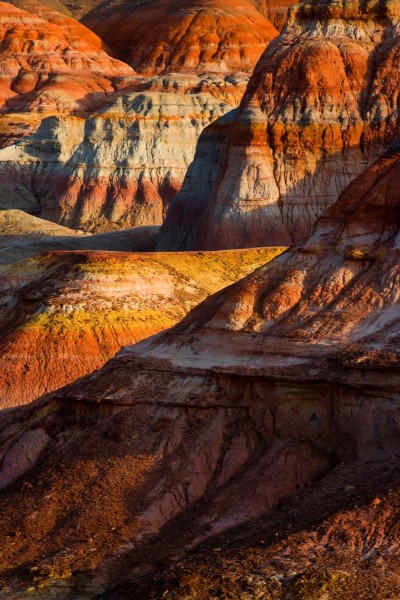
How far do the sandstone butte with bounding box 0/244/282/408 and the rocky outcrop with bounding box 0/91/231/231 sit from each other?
109ft

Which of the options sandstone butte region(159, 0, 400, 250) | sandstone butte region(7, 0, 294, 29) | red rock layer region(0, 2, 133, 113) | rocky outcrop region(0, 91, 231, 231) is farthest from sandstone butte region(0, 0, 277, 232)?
sandstone butte region(7, 0, 294, 29)

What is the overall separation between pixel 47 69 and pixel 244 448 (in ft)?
340

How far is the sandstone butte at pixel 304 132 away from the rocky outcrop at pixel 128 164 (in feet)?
93.3

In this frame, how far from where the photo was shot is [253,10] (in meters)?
146

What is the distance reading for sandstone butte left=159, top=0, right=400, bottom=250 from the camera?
50.9 metres

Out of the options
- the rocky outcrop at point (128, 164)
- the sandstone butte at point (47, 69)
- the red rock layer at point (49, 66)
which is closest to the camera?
the rocky outcrop at point (128, 164)

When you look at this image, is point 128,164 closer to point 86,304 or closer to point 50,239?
point 50,239

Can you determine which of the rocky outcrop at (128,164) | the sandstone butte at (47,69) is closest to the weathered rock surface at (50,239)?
the rocky outcrop at (128,164)

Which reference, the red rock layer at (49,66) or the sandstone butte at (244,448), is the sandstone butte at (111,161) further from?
the sandstone butte at (244,448)

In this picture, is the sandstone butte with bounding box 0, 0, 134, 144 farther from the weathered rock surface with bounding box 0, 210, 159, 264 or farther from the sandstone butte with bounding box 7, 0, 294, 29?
the weathered rock surface with bounding box 0, 210, 159, 264

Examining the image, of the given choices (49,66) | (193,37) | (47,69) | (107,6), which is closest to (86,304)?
(47,69)

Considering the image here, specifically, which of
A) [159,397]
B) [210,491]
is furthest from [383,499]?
[159,397]

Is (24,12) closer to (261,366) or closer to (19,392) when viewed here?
(19,392)

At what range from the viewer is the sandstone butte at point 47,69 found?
11419cm
